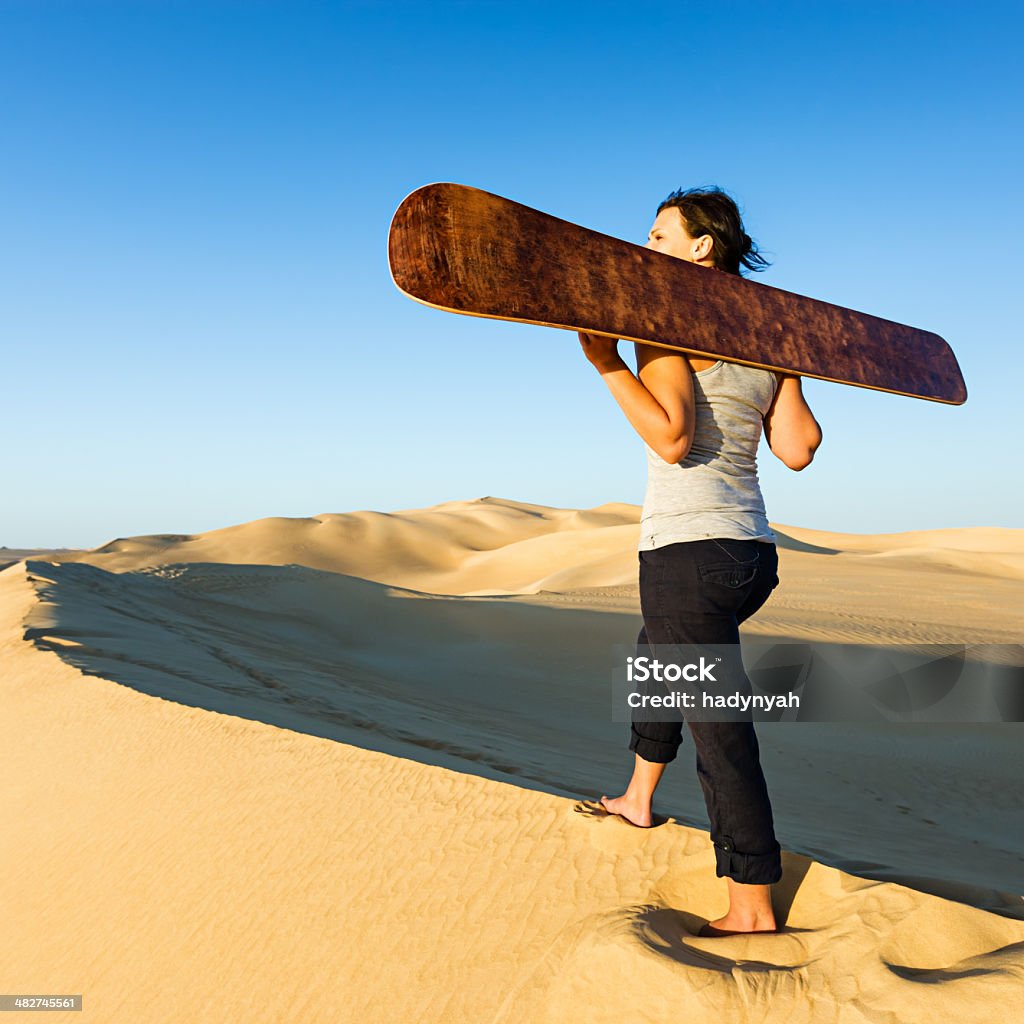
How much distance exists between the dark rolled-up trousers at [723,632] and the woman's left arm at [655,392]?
0.85ft

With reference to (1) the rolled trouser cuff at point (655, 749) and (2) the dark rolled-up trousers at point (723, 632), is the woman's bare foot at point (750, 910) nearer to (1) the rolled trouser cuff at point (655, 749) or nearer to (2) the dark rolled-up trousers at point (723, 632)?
(2) the dark rolled-up trousers at point (723, 632)

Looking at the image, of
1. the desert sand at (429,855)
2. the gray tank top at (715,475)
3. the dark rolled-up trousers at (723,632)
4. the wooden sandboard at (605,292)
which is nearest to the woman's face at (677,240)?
the wooden sandboard at (605,292)

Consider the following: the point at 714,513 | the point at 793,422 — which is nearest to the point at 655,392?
the point at 714,513

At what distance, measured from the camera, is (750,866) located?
6.23ft

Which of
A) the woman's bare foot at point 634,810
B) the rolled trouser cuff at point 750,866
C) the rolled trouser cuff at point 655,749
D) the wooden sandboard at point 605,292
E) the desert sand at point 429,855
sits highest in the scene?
the wooden sandboard at point 605,292

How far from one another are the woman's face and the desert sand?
5.29 feet

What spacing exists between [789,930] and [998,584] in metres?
18.0

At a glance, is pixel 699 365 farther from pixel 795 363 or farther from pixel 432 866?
pixel 432 866

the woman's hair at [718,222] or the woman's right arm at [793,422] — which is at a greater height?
the woman's hair at [718,222]

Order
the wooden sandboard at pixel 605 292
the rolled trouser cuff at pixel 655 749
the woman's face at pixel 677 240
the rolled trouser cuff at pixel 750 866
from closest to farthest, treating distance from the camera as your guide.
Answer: the wooden sandboard at pixel 605 292, the rolled trouser cuff at pixel 750 866, the woman's face at pixel 677 240, the rolled trouser cuff at pixel 655 749

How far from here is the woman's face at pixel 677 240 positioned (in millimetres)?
2250

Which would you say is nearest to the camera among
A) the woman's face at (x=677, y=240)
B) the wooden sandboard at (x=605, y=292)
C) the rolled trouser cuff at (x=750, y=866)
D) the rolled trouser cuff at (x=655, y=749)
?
the wooden sandboard at (x=605, y=292)

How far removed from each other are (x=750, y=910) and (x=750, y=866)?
13 centimetres

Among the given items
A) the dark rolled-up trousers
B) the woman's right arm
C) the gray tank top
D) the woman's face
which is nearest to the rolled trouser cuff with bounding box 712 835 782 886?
the dark rolled-up trousers
